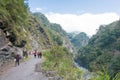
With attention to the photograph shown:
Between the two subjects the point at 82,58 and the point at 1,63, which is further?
the point at 82,58

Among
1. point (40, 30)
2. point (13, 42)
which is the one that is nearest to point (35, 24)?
point (40, 30)

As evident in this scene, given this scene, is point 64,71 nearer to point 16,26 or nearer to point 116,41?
point 16,26

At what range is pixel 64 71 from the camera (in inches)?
1061

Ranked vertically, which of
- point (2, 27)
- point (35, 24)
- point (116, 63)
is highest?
point (35, 24)

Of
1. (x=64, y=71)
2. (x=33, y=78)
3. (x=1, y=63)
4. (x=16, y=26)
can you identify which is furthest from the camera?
(x=16, y=26)

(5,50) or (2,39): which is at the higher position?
(2,39)

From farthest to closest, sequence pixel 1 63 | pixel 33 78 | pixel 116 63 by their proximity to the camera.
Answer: pixel 116 63, pixel 1 63, pixel 33 78

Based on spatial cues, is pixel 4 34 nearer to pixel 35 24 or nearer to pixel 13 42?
pixel 13 42

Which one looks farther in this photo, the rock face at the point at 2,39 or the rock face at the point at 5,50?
the rock face at the point at 2,39

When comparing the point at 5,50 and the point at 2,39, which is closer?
the point at 2,39

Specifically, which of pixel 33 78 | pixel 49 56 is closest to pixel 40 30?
pixel 49 56

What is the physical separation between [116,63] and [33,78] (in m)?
67.6

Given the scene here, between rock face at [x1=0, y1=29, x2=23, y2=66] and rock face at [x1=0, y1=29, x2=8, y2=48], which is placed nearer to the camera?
rock face at [x1=0, y1=29, x2=23, y2=66]

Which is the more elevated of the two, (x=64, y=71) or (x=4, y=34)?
(x=4, y=34)
